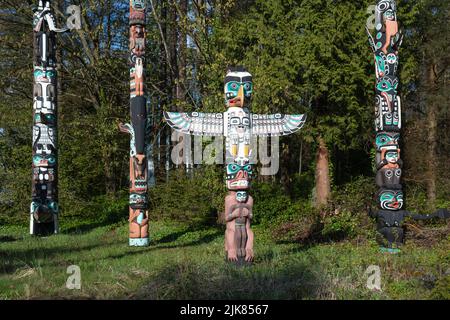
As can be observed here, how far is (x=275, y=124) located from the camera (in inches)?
337

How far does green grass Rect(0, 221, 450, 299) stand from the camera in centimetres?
567

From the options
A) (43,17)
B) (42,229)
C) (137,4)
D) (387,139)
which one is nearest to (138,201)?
(42,229)

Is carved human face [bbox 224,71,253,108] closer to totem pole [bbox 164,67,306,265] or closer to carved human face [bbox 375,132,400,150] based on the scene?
totem pole [bbox 164,67,306,265]

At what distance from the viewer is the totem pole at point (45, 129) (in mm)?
12602

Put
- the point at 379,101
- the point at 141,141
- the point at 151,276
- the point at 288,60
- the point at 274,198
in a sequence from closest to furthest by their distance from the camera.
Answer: the point at 151,276, the point at 379,101, the point at 141,141, the point at 288,60, the point at 274,198

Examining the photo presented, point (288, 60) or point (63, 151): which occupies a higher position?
point (288, 60)

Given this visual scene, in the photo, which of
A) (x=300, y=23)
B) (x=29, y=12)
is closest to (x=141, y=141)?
(x=300, y=23)

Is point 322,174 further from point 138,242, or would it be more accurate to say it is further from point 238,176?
point 238,176

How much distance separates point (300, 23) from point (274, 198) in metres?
5.36

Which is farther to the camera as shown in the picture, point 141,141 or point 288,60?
point 288,60

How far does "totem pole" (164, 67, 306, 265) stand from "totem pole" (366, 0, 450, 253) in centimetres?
350

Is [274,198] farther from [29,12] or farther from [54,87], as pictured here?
[29,12]

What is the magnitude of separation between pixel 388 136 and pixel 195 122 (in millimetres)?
4582
